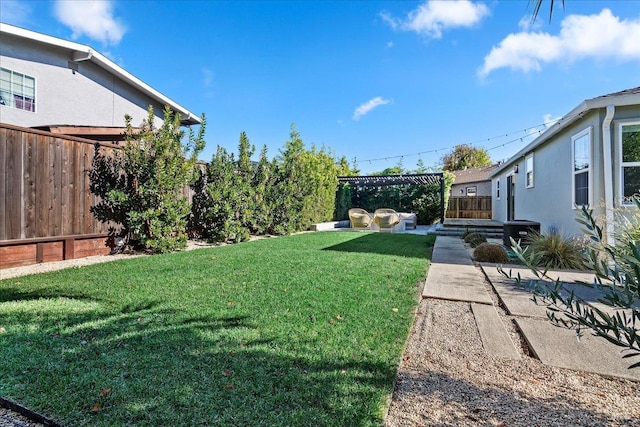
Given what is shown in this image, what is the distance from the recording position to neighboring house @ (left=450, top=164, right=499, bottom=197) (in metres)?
24.2

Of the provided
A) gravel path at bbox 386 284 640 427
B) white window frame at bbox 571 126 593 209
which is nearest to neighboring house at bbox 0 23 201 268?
gravel path at bbox 386 284 640 427

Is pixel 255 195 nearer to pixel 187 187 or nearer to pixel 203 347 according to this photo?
pixel 187 187

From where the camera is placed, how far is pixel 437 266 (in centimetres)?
592

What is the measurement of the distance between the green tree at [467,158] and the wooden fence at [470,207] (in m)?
19.1

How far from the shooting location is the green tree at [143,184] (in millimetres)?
6656

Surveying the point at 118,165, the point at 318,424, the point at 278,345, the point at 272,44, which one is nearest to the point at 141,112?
the point at 272,44

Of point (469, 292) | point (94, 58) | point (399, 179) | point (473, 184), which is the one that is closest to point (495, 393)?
point (469, 292)

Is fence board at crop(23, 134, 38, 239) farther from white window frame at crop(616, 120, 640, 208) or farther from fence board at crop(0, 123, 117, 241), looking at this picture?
white window frame at crop(616, 120, 640, 208)

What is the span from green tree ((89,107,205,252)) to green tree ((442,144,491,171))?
3736cm

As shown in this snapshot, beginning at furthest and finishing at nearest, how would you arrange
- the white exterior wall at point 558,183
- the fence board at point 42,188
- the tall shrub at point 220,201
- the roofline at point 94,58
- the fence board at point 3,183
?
the roofline at point 94,58 < the tall shrub at point 220,201 < the white exterior wall at point 558,183 < the fence board at point 42,188 < the fence board at point 3,183

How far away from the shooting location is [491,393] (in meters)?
2.01

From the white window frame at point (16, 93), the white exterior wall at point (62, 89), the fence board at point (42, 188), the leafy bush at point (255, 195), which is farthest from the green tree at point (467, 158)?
the fence board at point (42, 188)

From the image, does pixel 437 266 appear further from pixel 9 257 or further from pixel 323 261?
pixel 9 257

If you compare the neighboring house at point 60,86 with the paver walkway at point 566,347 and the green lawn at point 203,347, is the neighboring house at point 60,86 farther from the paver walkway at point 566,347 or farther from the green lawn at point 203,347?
the paver walkway at point 566,347
